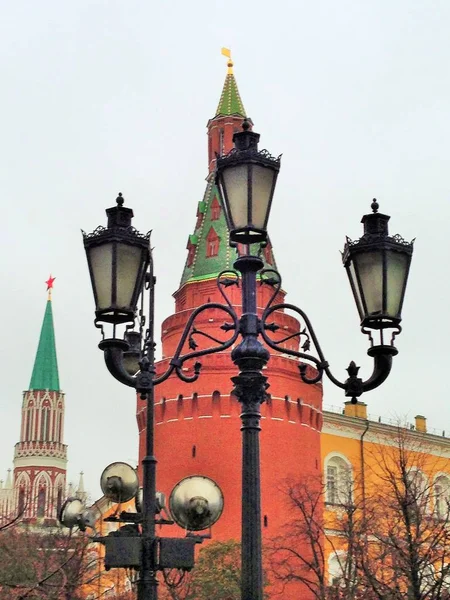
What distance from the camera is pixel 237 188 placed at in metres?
7.35

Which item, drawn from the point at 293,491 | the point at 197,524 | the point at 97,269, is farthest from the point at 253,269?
the point at 293,491

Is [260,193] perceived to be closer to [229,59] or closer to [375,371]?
[375,371]

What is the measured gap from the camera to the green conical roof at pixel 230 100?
47125 mm

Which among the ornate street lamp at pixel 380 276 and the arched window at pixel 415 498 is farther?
the arched window at pixel 415 498

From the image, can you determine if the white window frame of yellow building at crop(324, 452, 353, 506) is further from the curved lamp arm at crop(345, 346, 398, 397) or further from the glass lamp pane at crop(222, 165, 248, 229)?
the glass lamp pane at crop(222, 165, 248, 229)

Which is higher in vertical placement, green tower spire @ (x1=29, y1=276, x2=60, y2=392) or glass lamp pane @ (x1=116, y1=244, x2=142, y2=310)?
green tower spire @ (x1=29, y1=276, x2=60, y2=392)

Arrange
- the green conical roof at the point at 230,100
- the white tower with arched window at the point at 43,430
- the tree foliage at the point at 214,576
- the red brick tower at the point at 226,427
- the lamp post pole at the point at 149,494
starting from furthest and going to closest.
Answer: the white tower with arched window at the point at 43,430 → the green conical roof at the point at 230,100 → the red brick tower at the point at 226,427 → the tree foliage at the point at 214,576 → the lamp post pole at the point at 149,494

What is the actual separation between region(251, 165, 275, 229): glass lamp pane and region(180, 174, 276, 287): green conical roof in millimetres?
34896

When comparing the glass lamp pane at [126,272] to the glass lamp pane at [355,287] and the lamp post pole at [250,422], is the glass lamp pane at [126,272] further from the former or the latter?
the glass lamp pane at [355,287]

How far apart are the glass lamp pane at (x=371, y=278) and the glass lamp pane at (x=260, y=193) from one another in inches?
31.8

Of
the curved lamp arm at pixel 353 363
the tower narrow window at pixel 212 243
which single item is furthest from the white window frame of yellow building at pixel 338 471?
the curved lamp arm at pixel 353 363

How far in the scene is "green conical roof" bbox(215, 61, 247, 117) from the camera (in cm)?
4712

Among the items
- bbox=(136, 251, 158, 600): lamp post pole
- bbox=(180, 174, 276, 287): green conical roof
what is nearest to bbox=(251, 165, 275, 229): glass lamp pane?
bbox=(136, 251, 158, 600): lamp post pole

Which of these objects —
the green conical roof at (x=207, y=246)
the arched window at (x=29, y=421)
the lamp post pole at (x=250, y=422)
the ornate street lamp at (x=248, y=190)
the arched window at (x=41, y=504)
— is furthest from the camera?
the arched window at (x=29, y=421)
